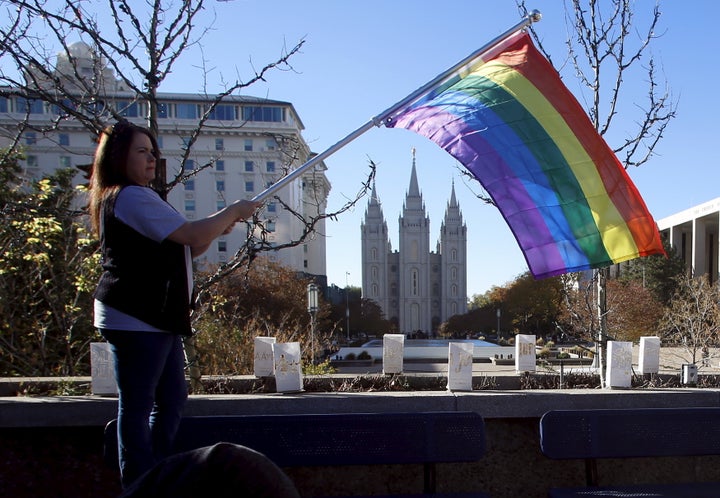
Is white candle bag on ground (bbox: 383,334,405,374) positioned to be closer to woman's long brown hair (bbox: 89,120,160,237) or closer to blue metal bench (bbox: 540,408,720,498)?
blue metal bench (bbox: 540,408,720,498)

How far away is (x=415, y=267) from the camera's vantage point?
113750mm

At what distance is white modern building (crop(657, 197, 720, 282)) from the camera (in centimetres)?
5447

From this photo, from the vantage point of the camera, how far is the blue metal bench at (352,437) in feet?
10.9

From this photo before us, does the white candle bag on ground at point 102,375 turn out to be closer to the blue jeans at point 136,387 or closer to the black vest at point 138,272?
the blue jeans at point 136,387

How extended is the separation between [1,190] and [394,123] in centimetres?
1127

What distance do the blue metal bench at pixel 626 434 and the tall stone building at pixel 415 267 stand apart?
107m

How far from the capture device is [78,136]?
2849 inches

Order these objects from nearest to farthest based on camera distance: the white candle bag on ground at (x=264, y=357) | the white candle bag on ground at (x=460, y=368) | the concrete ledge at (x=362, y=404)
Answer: the concrete ledge at (x=362, y=404) < the white candle bag on ground at (x=460, y=368) < the white candle bag on ground at (x=264, y=357)

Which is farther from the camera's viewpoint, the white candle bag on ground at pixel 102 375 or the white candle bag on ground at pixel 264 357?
the white candle bag on ground at pixel 264 357

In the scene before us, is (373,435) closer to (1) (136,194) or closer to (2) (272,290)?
(1) (136,194)

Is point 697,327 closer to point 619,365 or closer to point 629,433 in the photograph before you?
point 619,365

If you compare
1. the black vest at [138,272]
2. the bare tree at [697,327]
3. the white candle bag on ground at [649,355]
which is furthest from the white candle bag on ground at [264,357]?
the bare tree at [697,327]

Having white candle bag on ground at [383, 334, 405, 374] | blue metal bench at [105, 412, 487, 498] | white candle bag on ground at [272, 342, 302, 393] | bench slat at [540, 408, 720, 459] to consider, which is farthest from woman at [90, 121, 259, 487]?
white candle bag on ground at [383, 334, 405, 374]

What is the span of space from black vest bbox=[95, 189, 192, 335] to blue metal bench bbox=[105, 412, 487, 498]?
3.17 feet
